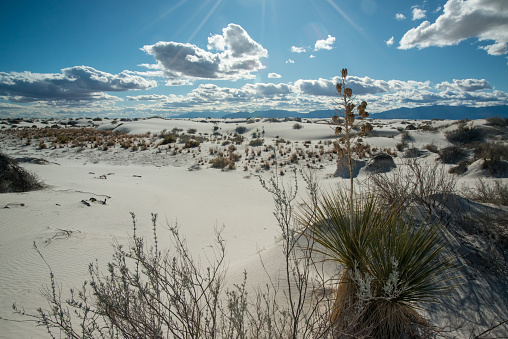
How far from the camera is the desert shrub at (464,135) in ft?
61.4

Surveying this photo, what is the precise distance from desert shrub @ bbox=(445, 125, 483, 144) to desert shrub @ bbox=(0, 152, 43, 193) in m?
25.3

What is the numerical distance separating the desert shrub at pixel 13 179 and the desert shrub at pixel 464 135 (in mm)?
25323

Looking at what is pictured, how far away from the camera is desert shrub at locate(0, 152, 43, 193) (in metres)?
7.98

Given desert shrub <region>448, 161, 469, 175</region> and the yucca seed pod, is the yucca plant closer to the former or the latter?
the yucca seed pod

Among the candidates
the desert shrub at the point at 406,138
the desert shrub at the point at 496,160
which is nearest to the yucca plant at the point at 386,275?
the desert shrub at the point at 496,160

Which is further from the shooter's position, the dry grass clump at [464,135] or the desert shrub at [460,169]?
the dry grass clump at [464,135]

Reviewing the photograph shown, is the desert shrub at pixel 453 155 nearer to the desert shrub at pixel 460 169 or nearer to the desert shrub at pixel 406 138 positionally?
the desert shrub at pixel 460 169

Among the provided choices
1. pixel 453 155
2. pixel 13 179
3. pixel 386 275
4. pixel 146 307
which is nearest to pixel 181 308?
pixel 146 307

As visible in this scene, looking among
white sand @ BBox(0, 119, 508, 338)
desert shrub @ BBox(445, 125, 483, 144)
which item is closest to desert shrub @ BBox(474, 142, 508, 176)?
white sand @ BBox(0, 119, 508, 338)

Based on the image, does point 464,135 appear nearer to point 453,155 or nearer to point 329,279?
point 453,155

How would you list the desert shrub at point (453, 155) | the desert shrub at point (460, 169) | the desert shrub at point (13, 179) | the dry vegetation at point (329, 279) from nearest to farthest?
1. the dry vegetation at point (329, 279)
2. the desert shrub at point (13, 179)
3. the desert shrub at point (460, 169)
4. the desert shrub at point (453, 155)

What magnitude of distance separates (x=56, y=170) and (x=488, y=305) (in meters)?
15.9

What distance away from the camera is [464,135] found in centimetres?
1934

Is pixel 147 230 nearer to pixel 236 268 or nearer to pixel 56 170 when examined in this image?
pixel 236 268
